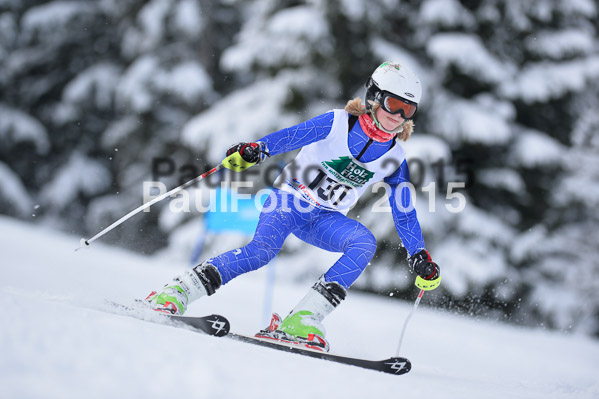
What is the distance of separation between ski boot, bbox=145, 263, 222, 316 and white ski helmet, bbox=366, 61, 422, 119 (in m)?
1.29

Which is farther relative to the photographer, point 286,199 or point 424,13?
point 424,13

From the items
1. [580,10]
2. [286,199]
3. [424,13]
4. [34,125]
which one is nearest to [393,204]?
[286,199]

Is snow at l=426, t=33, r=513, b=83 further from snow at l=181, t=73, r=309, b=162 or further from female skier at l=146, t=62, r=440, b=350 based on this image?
female skier at l=146, t=62, r=440, b=350

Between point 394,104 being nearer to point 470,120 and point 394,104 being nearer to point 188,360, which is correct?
point 188,360

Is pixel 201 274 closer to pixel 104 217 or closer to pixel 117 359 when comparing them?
pixel 117 359

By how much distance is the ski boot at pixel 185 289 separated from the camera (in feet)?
9.91

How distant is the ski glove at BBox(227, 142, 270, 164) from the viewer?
3146mm

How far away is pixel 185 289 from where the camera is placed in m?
3.12

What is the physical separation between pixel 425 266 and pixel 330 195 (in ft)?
2.21

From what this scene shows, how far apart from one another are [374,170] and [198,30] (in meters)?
9.73

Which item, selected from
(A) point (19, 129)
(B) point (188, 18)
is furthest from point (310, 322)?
(A) point (19, 129)

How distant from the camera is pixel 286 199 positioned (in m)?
3.55

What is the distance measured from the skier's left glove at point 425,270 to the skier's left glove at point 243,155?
106 cm

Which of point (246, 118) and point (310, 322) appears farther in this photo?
point (246, 118)
